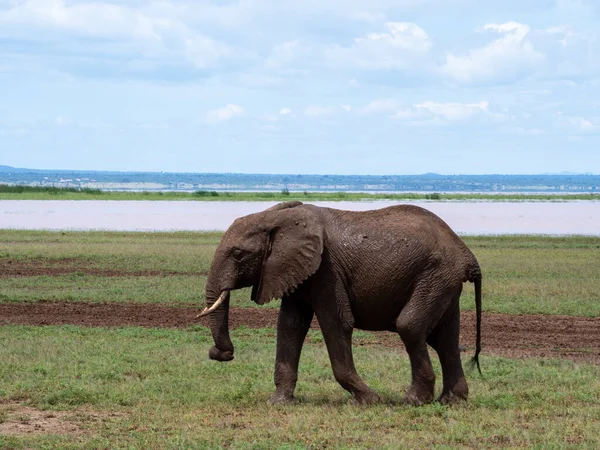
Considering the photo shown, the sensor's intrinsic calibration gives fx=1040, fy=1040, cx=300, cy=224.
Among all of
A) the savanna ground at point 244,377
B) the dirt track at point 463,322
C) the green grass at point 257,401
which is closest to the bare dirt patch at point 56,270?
the savanna ground at point 244,377

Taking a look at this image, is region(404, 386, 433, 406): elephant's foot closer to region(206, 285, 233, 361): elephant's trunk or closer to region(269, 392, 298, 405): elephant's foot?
region(269, 392, 298, 405): elephant's foot

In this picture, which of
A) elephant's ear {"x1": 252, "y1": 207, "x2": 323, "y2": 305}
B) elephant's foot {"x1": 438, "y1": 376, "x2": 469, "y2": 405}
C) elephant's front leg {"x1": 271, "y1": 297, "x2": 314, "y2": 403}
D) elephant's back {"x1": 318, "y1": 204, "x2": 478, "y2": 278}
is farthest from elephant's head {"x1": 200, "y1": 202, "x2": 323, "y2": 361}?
elephant's foot {"x1": 438, "y1": 376, "x2": 469, "y2": 405}

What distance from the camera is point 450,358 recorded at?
10.9 m

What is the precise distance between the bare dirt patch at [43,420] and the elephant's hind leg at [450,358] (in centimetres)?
339

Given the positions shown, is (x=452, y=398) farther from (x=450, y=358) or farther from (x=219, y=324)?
(x=219, y=324)

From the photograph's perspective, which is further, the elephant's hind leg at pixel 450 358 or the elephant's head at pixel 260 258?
the elephant's hind leg at pixel 450 358

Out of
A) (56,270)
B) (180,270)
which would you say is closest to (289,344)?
(180,270)

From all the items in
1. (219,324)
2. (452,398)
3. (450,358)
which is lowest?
(452,398)

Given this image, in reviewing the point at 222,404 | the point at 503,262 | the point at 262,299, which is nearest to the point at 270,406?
the point at 222,404

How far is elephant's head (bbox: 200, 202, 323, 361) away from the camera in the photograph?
408 inches

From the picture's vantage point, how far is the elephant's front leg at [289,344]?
1091 cm

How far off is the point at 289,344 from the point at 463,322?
7336 mm

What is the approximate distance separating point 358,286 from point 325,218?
80cm

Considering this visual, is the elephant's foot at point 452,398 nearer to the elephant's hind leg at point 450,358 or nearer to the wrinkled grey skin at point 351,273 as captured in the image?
the elephant's hind leg at point 450,358
